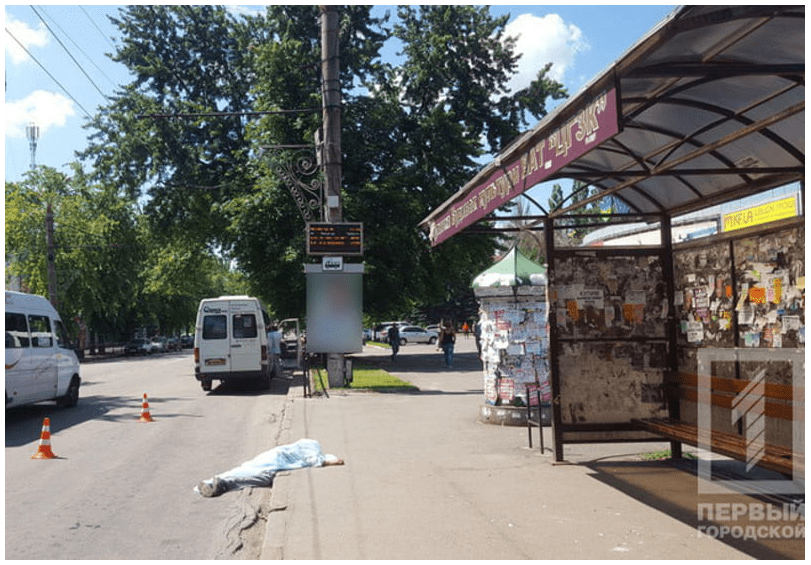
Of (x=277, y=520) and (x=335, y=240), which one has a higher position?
(x=335, y=240)

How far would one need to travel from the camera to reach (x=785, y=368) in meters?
6.76

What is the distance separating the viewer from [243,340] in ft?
65.9

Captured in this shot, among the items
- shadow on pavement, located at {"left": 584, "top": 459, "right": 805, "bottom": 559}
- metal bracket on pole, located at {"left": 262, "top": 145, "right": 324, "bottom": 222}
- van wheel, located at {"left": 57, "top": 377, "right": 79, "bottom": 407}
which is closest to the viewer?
shadow on pavement, located at {"left": 584, "top": 459, "right": 805, "bottom": 559}

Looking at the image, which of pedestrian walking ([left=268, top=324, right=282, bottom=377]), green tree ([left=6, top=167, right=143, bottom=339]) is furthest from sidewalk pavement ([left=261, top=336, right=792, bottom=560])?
green tree ([left=6, top=167, right=143, bottom=339])

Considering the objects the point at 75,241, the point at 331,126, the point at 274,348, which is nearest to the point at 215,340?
the point at 274,348

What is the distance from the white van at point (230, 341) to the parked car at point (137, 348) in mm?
40805

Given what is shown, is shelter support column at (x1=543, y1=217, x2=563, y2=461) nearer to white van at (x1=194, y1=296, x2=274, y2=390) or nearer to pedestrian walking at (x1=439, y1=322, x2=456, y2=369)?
white van at (x1=194, y1=296, x2=274, y2=390)

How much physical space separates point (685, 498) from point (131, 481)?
5970 mm

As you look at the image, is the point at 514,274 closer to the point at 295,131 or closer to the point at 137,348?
the point at 295,131

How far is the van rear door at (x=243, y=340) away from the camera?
65.9 feet

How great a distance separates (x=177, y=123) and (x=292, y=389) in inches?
633

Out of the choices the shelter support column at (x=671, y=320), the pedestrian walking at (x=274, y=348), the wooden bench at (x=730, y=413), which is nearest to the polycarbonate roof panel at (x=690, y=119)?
the shelter support column at (x=671, y=320)

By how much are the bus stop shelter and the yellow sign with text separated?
1561 cm

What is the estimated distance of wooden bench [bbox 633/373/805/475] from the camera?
5980 mm
